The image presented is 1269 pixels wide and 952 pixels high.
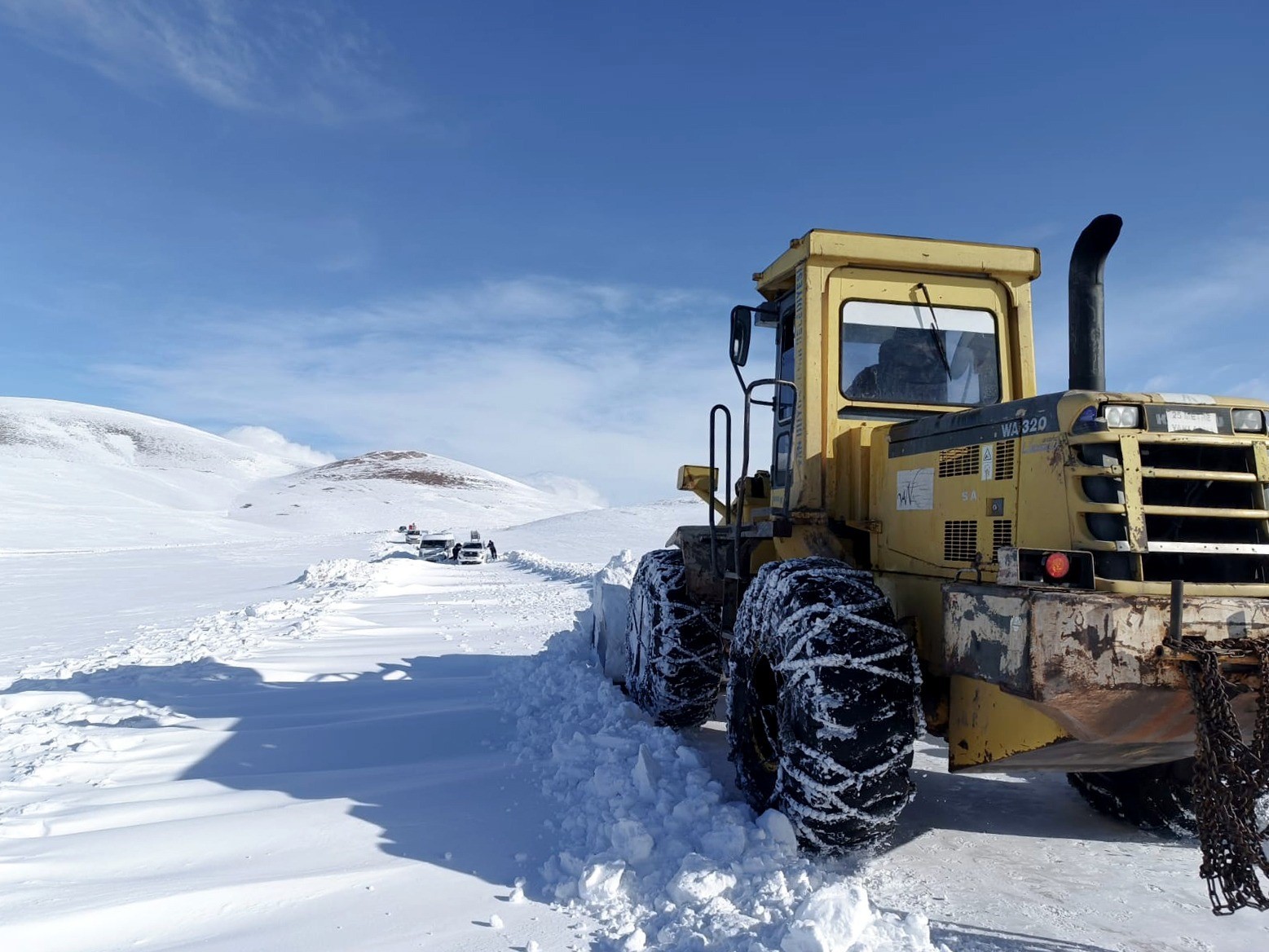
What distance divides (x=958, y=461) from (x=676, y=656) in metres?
2.45

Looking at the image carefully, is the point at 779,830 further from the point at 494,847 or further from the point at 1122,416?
the point at 1122,416

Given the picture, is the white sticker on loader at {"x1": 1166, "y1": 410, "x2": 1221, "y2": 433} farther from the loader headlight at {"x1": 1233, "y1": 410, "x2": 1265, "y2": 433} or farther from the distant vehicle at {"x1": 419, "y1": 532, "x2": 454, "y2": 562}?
the distant vehicle at {"x1": 419, "y1": 532, "x2": 454, "y2": 562}

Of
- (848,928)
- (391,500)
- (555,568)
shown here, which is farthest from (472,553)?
(391,500)

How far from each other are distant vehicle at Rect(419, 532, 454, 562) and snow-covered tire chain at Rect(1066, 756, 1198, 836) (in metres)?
27.4

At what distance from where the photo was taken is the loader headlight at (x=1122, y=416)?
307 centimetres

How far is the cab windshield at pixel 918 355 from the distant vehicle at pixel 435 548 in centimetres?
2691

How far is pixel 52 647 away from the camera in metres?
9.45

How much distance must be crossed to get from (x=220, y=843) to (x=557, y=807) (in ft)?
4.71

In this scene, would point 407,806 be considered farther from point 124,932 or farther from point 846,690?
point 846,690

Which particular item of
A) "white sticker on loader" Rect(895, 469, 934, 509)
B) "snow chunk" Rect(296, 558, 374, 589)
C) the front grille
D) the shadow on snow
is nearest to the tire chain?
the front grille

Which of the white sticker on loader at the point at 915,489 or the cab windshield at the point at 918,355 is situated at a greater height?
the cab windshield at the point at 918,355

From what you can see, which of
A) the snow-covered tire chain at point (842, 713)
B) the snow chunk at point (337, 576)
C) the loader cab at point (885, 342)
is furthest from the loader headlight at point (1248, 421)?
the snow chunk at point (337, 576)

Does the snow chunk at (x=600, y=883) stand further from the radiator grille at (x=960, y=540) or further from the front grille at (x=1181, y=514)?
the front grille at (x=1181, y=514)

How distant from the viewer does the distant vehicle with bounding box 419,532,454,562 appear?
1205 inches
